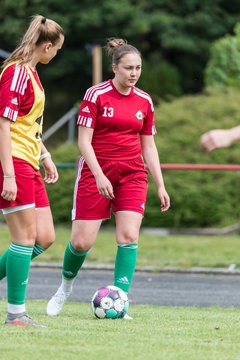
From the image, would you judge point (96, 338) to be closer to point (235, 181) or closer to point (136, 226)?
point (136, 226)

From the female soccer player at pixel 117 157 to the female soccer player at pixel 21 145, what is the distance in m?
0.92

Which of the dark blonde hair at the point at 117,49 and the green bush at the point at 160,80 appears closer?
the dark blonde hair at the point at 117,49

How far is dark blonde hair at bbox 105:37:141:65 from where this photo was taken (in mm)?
8578

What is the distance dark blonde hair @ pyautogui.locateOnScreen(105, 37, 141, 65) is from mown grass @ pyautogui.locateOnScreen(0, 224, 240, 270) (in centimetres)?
658

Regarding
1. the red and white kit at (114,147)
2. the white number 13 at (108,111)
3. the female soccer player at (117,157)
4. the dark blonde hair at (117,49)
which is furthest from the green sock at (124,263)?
the dark blonde hair at (117,49)

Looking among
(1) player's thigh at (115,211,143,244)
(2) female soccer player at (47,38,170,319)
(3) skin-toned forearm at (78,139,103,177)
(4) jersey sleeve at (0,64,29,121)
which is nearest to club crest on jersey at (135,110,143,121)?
(2) female soccer player at (47,38,170,319)

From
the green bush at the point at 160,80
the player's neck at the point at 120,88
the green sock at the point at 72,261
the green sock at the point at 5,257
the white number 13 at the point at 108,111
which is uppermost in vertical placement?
the player's neck at the point at 120,88

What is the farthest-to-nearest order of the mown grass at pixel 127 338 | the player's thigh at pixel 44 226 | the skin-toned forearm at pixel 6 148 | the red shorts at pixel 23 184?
the player's thigh at pixel 44 226 < the red shorts at pixel 23 184 < the skin-toned forearm at pixel 6 148 < the mown grass at pixel 127 338

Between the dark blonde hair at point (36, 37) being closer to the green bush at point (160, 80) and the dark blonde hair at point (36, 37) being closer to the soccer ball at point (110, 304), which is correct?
the soccer ball at point (110, 304)

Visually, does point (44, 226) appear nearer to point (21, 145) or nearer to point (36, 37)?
point (21, 145)

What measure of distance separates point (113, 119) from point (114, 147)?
0.22m

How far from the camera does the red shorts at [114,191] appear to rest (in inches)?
337

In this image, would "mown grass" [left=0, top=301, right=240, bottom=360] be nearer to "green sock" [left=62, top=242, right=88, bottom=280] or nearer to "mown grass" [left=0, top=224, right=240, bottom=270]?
"green sock" [left=62, top=242, right=88, bottom=280]

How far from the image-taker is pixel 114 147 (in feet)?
28.2
